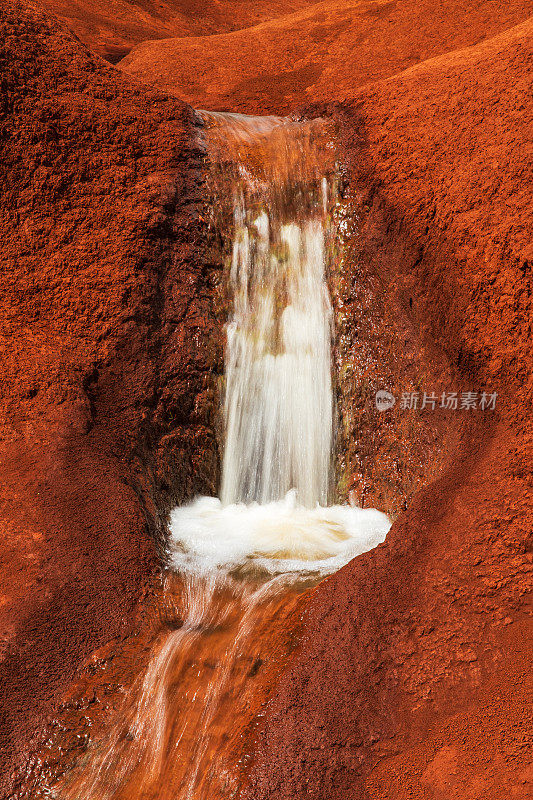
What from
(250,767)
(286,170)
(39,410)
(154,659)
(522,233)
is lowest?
(250,767)

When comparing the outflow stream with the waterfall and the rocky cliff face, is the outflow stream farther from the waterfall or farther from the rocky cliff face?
the rocky cliff face

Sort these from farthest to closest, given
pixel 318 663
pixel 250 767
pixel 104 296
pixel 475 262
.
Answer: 1. pixel 104 296
2. pixel 475 262
3. pixel 318 663
4. pixel 250 767

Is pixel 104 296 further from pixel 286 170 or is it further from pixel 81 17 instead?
pixel 81 17

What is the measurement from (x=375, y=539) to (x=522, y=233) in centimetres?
226

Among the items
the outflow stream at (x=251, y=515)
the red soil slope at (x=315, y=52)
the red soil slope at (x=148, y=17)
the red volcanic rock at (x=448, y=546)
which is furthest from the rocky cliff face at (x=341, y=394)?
the red soil slope at (x=148, y=17)

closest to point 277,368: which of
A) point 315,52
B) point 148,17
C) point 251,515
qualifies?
point 251,515

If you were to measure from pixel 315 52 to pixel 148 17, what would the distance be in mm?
5772

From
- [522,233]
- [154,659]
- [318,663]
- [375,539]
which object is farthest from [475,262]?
[154,659]

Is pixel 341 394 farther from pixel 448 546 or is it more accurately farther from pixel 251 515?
pixel 448 546

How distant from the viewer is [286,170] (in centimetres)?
577
